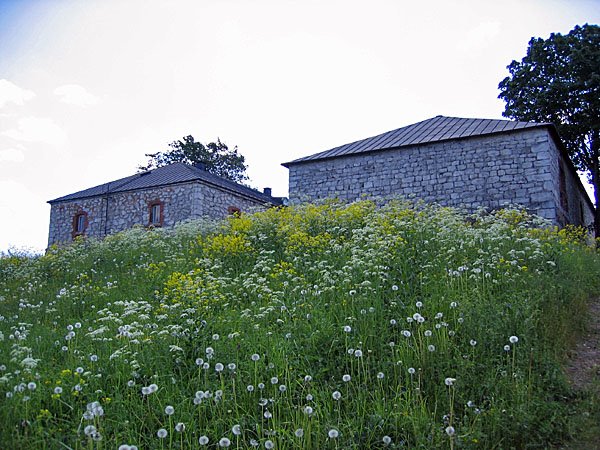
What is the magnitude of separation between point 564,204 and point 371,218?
36.4 ft

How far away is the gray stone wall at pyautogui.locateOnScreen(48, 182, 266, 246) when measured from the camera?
22.6 m

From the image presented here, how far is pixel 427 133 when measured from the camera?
55.3ft

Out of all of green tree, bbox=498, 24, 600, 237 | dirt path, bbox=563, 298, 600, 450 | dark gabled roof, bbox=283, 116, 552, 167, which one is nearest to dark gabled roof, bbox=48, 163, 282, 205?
dark gabled roof, bbox=283, 116, 552, 167

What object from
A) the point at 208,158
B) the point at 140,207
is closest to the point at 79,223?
the point at 140,207

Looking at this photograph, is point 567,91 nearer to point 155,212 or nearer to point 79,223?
point 155,212

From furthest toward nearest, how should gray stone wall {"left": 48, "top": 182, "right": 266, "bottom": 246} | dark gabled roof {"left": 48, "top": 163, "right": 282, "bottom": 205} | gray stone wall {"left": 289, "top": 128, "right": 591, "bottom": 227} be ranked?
dark gabled roof {"left": 48, "top": 163, "right": 282, "bottom": 205} → gray stone wall {"left": 48, "top": 182, "right": 266, "bottom": 246} → gray stone wall {"left": 289, "top": 128, "right": 591, "bottom": 227}

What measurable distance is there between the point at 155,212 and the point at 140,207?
102cm

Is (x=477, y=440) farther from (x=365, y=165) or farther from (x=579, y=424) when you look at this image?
(x=365, y=165)

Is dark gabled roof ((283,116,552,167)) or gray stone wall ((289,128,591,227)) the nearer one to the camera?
gray stone wall ((289,128,591,227))

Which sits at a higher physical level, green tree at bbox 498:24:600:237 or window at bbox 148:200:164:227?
green tree at bbox 498:24:600:237

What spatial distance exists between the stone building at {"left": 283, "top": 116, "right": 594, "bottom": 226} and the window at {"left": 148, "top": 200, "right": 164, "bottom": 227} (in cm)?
819

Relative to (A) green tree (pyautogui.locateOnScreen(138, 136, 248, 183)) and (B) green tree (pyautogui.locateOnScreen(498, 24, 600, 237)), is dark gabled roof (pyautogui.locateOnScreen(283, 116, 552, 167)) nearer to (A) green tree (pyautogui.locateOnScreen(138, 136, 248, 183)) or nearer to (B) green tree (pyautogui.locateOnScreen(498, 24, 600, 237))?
(B) green tree (pyautogui.locateOnScreen(498, 24, 600, 237))

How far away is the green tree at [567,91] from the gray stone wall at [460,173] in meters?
5.76

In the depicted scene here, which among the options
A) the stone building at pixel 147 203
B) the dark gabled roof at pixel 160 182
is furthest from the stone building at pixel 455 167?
the dark gabled roof at pixel 160 182
